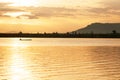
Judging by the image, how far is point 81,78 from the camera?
24891mm

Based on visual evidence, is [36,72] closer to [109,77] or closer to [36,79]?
[36,79]

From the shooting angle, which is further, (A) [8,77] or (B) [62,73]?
(B) [62,73]

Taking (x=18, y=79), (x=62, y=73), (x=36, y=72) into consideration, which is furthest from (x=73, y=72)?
(x=18, y=79)

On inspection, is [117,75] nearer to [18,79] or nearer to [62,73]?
[62,73]

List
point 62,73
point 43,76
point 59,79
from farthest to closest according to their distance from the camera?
point 62,73 → point 43,76 → point 59,79

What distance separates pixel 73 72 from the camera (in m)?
28.5

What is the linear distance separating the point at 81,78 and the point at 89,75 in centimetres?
166

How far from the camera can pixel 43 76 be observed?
26.2 meters

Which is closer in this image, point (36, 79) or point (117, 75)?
point (36, 79)

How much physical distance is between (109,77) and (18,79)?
6110 mm

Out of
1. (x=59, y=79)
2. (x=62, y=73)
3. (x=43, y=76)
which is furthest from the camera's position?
(x=62, y=73)

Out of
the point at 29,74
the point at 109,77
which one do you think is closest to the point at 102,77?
the point at 109,77

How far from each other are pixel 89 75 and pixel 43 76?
3204 mm

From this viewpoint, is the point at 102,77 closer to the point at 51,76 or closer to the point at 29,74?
the point at 51,76
